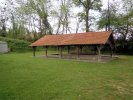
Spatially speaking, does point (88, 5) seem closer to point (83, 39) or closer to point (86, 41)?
point (83, 39)

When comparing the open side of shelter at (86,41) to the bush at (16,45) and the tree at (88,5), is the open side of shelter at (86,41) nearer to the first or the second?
the bush at (16,45)

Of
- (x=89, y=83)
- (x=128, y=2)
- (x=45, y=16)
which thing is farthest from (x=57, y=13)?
(x=89, y=83)

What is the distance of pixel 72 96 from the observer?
231 inches

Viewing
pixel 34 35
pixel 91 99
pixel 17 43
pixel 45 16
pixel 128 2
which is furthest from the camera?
pixel 34 35

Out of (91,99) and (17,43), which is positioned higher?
(17,43)

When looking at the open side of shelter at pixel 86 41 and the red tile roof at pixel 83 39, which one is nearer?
the open side of shelter at pixel 86 41

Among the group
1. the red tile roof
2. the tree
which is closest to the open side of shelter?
the red tile roof

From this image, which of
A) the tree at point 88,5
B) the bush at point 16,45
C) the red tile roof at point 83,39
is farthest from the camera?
the tree at point 88,5

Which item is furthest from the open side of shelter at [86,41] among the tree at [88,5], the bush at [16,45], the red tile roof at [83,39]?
the tree at [88,5]

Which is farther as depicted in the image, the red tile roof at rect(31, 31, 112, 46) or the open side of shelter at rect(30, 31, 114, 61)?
the red tile roof at rect(31, 31, 112, 46)

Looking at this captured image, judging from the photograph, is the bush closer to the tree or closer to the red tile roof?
the red tile roof

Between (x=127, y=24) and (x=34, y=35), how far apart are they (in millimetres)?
23330

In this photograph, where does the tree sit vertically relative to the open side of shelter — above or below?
above

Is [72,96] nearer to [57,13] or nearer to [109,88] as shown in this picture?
[109,88]
